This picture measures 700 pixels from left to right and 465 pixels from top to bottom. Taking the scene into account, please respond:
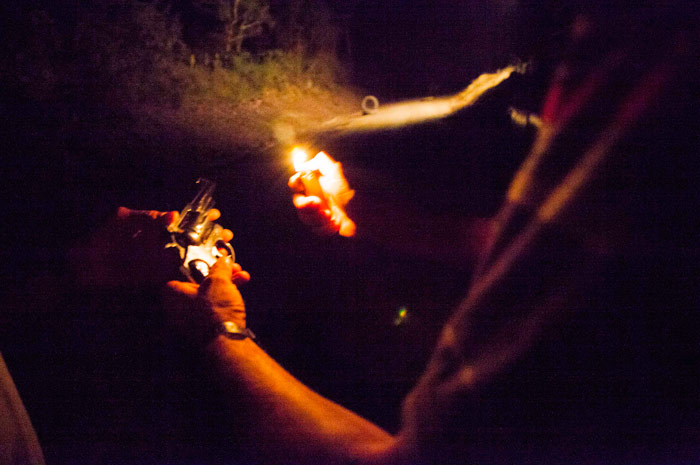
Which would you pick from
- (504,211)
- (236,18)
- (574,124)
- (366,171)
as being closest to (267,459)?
(504,211)

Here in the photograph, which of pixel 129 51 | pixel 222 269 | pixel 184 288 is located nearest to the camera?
pixel 184 288

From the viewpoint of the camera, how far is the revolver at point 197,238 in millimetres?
2193

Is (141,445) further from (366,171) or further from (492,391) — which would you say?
(366,171)

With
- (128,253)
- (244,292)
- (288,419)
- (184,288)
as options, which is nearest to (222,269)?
(184,288)

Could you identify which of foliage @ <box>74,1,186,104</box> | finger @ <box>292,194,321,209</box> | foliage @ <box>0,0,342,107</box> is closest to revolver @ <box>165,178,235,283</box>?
finger @ <box>292,194,321,209</box>

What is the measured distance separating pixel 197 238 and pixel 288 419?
1.11m

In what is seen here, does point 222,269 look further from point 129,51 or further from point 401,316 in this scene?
point 129,51

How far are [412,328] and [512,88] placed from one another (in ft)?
5.46

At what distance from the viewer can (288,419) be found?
149 cm

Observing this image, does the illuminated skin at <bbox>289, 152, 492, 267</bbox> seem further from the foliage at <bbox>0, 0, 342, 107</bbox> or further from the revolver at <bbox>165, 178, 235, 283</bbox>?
the foliage at <bbox>0, 0, 342, 107</bbox>

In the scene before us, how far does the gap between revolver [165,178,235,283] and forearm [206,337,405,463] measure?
495 millimetres

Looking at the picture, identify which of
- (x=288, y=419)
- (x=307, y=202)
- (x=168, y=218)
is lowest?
(x=288, y=419)

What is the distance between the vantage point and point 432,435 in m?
1.01

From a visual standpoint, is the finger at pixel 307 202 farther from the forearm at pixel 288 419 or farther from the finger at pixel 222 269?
the forearm at pixel 288 419
